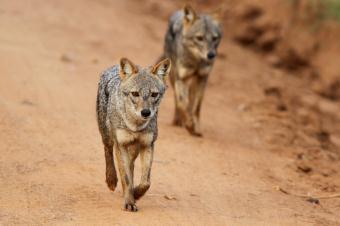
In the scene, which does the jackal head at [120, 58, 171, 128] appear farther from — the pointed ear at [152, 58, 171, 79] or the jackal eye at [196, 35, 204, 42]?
the jackal eye at [196, 35, 204, 42]

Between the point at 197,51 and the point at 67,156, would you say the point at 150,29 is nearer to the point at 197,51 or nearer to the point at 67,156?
the point at 197,51

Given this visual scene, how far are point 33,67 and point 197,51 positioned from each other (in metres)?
2.83

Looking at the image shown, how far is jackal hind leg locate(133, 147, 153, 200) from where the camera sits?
8.49 metres

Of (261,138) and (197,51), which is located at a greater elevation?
(197,51)

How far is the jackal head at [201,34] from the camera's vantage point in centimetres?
1278

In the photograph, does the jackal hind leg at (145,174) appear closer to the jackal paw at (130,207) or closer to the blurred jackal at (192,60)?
the jackal paw at (130,207)

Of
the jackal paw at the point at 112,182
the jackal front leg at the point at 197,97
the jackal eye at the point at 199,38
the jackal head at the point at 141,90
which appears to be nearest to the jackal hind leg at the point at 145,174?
the jackal head at the point at 141,90

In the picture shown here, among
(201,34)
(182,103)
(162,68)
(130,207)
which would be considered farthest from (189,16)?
(130,207)

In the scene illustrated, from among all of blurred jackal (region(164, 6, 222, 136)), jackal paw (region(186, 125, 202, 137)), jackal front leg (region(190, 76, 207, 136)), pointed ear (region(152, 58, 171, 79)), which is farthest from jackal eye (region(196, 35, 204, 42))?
pointed ear (region(152, 58, 171, 79))

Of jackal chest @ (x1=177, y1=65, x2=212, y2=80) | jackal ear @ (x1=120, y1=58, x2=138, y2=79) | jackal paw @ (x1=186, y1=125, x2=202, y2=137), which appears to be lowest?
jackal paw @ (x1=186, y1=125, x2=202, y2=137)

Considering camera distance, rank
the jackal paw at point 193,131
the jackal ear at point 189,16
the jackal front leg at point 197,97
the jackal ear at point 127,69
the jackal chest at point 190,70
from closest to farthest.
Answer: the jackal ear at point 127,69 → the jackal paw at point 193,131 → the jackal front leg at point 197,97 → the jackal chest at point 190,70 → the jackal ear at point 189,16

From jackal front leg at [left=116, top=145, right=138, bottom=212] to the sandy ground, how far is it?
18cm

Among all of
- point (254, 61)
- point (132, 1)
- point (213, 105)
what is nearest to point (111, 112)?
point (213, 105)

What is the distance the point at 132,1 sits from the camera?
69.8 ft
